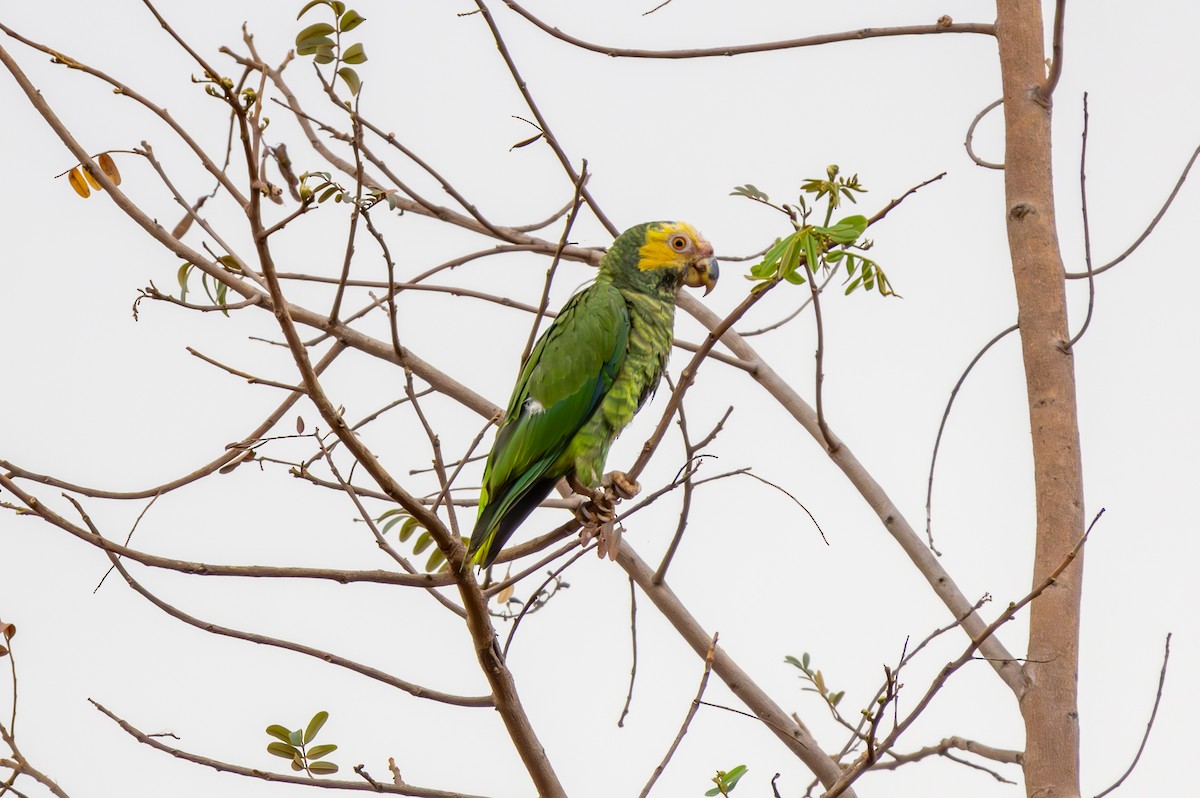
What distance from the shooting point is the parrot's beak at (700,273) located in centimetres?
389

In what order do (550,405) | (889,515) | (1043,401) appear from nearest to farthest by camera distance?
(1043,401), (889,515), (550,405)

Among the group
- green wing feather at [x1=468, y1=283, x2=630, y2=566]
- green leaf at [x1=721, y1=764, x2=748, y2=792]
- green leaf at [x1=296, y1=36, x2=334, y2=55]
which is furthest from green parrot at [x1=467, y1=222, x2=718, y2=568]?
green leaf at [x1=296, y1=36, x2=334, y2=55]

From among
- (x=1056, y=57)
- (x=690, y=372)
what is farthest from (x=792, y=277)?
(x=1056, y=57)

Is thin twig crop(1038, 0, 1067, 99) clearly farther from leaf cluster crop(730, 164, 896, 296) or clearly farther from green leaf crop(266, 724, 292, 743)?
green leaf crop(266, 724, 292, 743)

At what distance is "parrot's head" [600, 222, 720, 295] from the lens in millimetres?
3865

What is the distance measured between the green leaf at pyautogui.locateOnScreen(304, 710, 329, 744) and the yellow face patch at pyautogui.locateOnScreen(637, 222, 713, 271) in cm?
188

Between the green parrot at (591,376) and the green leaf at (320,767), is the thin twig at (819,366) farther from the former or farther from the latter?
the green leaf at (320,767)

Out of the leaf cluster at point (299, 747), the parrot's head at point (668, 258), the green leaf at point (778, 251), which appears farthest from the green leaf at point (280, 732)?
the parrot's head at point (668, 258)

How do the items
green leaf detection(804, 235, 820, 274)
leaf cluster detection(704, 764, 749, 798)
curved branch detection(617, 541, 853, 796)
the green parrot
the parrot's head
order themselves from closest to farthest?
green leaf detection(804, 235, 820, 274)
leaf cluster detection(704, 764, 749, 798)
curved branch detection(617, 541, 853, 796)
the green parrot
the parrot's head

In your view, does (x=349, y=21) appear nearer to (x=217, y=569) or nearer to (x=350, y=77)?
(x=350, y=77)

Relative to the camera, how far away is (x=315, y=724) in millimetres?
2674

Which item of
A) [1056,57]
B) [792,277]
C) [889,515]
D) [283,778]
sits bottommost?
[283,778]

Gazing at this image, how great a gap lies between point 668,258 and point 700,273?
0.12 meters

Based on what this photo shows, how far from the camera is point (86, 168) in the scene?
89.9 inches
